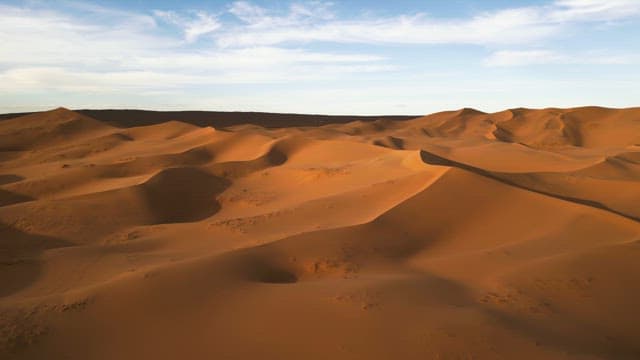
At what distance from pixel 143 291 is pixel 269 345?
4.56 feet

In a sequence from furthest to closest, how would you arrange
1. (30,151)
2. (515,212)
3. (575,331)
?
(30,151)
(515,212)
(575,331)

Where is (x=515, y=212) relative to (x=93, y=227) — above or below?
above

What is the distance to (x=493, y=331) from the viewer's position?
377cm

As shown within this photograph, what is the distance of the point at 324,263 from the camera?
17.8ft

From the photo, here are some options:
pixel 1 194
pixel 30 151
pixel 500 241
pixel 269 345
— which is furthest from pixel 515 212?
pixel 30 151

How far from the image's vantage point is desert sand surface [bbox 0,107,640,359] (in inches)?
149

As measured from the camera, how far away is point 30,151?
751 inches

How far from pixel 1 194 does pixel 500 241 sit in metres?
9.30

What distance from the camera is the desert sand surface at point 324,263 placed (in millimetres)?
3789

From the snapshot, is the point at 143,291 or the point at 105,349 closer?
the point at 105,349

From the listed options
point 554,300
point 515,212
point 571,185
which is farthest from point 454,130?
point 554,300

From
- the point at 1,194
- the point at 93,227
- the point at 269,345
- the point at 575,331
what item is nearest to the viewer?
the point at 269,345

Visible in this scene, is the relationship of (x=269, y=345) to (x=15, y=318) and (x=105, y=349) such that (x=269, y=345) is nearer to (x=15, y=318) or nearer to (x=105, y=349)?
(x=105, y=349)

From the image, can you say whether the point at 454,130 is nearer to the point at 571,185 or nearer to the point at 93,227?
the point at 571,185
